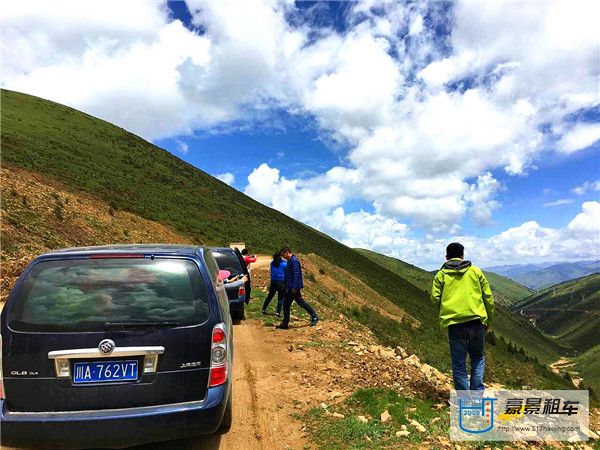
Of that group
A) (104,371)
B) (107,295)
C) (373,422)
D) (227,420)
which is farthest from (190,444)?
(373,422)

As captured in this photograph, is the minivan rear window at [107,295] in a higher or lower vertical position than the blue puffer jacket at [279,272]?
lower

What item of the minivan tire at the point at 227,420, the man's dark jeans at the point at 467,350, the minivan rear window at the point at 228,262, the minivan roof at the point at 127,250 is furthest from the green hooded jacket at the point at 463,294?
the minivan rear window at the point at 228,262

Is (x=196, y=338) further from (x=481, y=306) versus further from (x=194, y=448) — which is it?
(x=481, y=306)

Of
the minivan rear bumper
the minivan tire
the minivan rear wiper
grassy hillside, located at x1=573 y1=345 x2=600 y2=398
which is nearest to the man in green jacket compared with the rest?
the minivan tire

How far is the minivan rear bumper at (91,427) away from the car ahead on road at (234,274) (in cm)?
802

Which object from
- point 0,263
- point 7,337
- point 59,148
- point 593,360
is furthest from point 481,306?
point 593,360

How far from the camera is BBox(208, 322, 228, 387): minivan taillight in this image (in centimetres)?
418

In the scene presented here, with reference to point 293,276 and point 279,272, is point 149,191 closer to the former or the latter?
point 279,272

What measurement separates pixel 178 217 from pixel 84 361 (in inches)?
1951

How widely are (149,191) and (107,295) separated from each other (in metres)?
57.1

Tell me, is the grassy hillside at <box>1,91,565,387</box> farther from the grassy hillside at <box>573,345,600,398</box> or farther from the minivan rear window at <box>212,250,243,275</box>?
the grassy hillside at <box>573,345,600,398</box>

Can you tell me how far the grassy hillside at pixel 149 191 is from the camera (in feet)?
117

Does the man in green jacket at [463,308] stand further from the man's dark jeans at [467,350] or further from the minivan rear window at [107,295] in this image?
the minivan rear window at [107,295]

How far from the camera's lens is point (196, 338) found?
409 centimetres
